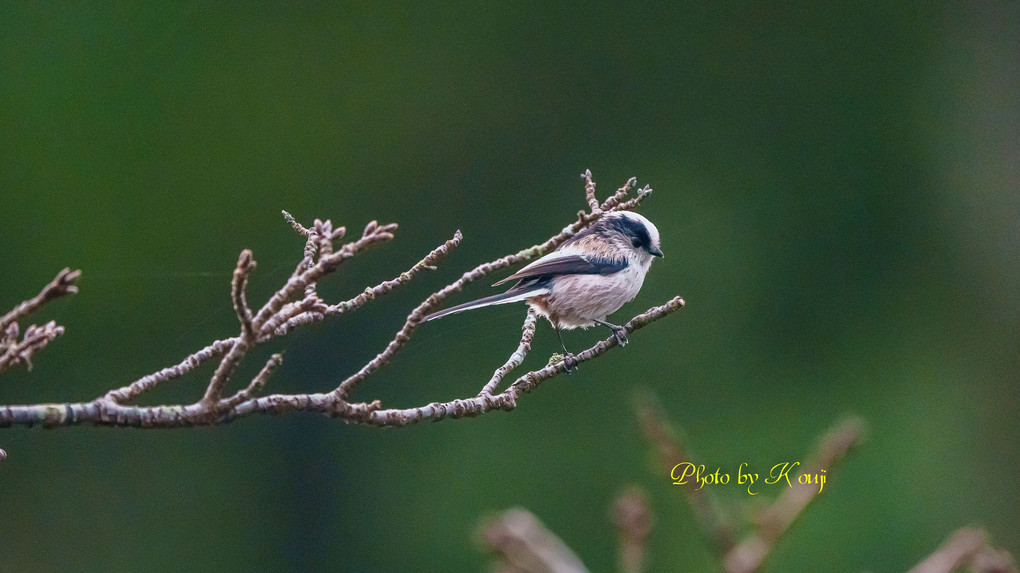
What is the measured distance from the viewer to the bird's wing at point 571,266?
179 inches

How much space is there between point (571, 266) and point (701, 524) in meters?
3.06

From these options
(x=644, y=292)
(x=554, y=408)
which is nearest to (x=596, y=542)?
(x=554, y=408)

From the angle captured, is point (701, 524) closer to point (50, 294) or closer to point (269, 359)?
point (269, 359)

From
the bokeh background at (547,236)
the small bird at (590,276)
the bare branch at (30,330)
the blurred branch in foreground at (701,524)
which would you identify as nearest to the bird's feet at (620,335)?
the small bird at (590,276)

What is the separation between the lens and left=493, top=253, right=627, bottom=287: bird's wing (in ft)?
14.9

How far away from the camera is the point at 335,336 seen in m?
11.8

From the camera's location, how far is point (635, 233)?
4.89 m

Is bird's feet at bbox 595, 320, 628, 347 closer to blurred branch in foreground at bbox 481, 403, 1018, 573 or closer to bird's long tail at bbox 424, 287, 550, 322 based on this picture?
bird's long tail at bbox 424, 287, 550, 322

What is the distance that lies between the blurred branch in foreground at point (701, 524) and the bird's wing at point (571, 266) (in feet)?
9.05

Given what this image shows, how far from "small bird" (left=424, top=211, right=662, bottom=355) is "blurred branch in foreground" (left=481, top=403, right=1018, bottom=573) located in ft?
7.78

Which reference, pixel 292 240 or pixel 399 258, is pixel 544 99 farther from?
pixel 292 240

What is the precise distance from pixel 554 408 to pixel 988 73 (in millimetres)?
6779

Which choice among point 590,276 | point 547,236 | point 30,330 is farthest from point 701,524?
point 547,236

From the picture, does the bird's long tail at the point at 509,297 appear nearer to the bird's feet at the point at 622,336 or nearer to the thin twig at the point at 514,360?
the thin twig at the point at 514,360
